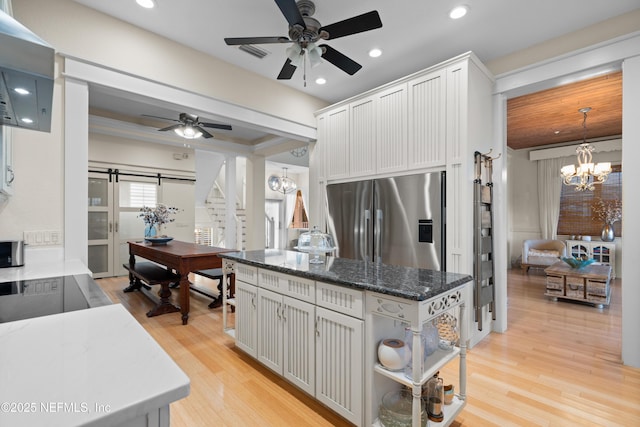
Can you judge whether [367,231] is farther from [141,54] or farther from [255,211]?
[255,211]

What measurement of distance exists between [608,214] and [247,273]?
24.0ft

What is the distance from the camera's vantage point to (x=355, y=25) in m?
2.10

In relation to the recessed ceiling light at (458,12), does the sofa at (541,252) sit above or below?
below

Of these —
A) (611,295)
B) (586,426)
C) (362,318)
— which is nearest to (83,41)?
(362,318)

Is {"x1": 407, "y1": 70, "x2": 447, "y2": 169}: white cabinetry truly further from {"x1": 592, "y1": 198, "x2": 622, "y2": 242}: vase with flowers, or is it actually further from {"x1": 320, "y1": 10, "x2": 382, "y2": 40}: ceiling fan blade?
{"x1": 592, "y1": 198, "x2": 622, "y2": 242}: vase with flowers

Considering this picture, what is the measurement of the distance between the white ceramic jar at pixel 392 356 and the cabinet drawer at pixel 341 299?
203mm

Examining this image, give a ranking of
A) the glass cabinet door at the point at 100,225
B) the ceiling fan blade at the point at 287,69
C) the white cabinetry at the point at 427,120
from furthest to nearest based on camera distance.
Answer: the glass cabinet door at the point at 100,225, the white cabinetry at the point at 427,120, the ceiling fan blade at the point at 287,69

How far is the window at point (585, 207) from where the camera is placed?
19.6 feet

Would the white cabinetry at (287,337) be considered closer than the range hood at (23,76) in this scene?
No

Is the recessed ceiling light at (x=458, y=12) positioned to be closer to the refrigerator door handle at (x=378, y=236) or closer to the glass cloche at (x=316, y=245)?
the refrigerator door handle at (x=378, y=236)

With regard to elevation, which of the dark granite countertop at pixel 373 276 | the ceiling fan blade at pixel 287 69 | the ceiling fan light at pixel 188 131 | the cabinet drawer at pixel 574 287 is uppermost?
the ceiling fan blade at pixel 287 69

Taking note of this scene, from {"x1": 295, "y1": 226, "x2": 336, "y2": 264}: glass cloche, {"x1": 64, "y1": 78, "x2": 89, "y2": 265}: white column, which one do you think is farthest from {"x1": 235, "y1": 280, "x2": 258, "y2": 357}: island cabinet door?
{"x1": 64, "y1": 78, "x2": 89, "y2": 265}: white column

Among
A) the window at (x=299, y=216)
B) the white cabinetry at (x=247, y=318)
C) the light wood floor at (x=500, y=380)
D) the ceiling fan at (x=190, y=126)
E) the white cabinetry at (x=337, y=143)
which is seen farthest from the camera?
the window at (x=299, y=216)

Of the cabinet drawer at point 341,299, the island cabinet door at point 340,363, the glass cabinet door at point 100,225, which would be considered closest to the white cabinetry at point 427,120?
the cabinet drawer at point 341,299
